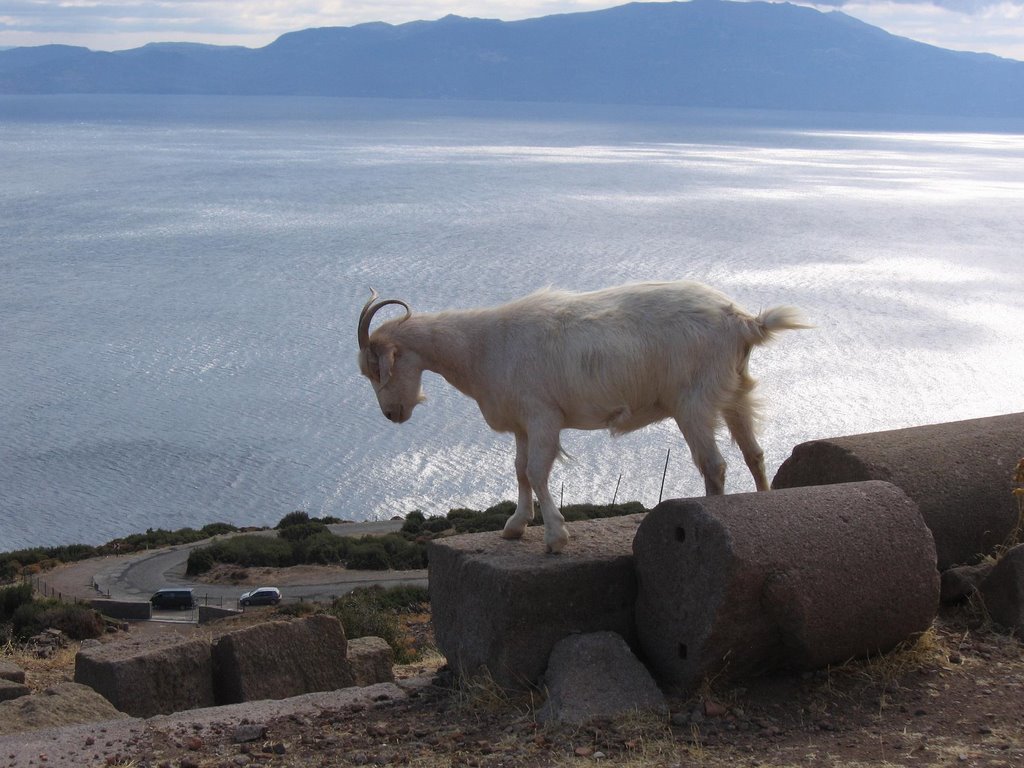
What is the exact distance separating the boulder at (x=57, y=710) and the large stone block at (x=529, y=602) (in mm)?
2514

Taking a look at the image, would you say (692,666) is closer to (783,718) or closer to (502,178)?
(783,718)

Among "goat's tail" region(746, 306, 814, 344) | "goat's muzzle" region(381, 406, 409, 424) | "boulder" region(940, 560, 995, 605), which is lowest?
"boulder" region(940, 560, 995, 605)

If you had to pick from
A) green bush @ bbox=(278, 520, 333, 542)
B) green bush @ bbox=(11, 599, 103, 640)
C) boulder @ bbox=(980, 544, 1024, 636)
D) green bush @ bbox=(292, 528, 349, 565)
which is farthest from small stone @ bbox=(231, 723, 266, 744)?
green bush @ bbox=(278, 520, 333, 542)

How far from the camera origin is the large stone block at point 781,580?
6.83 meters

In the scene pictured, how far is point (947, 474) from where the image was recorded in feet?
28.2

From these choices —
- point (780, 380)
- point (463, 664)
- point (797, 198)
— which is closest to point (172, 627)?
point (463, 664)

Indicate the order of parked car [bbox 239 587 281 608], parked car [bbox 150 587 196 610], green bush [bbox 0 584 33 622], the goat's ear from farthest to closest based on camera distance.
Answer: parked car [bbox 150 587 196 610], parked car [bbox 239 587 281 608], green bush [bbox 0 584 33 622], the goat's ear

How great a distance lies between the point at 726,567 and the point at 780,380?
47846mm

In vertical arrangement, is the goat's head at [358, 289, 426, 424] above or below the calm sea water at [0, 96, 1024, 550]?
above

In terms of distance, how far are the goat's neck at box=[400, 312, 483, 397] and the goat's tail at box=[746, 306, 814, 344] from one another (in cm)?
183

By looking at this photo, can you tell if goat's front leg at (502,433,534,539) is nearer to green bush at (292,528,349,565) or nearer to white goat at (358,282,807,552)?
white goat at (358,282,807,552)

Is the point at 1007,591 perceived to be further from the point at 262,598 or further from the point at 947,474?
the point at 262,598

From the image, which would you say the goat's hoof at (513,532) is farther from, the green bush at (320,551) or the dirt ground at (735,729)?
the green bush at (320,551)

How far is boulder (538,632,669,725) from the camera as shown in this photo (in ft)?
22.8
